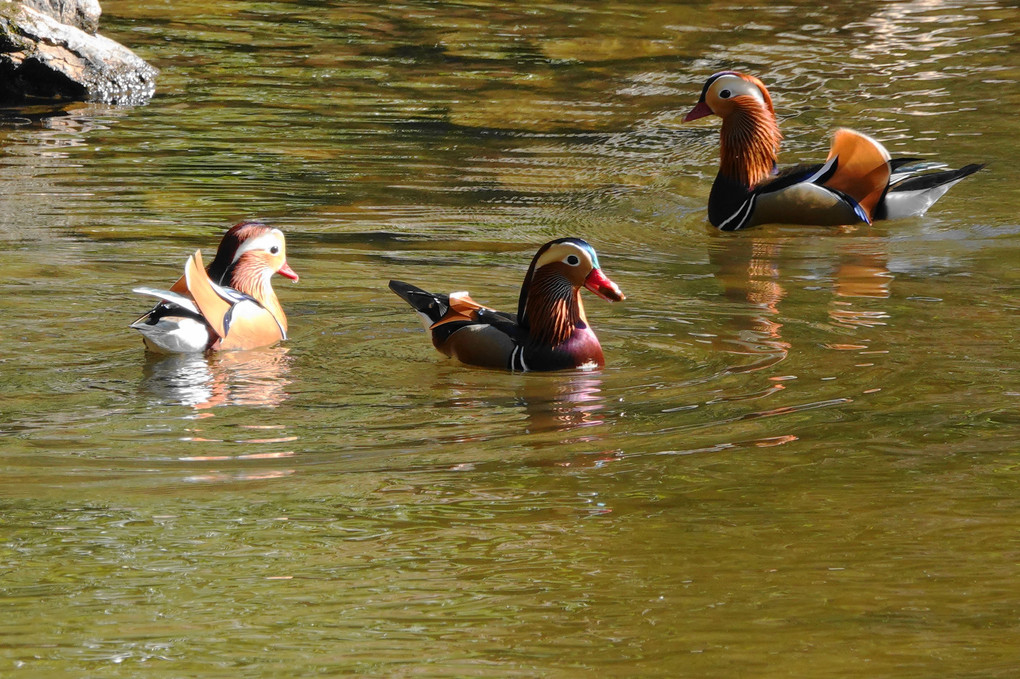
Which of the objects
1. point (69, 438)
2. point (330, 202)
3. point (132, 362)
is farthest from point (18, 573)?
point (330, 202)

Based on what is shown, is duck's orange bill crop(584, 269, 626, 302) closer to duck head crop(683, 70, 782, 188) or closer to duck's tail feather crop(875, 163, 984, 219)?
duck head crop(683, 70, 782, 188)

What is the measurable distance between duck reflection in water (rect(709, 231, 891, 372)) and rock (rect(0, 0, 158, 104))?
7.71 m

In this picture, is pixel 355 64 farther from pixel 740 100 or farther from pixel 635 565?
pixel 635 565

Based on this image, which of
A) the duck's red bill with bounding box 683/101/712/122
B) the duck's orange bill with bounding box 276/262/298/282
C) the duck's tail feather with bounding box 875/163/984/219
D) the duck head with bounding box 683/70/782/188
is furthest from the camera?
the duck's red bill with bounding box 683/101/712/122

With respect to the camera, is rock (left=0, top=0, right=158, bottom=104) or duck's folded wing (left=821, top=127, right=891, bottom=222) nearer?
duck's folded wing (left=821, top=127, right=891, bottom=222)

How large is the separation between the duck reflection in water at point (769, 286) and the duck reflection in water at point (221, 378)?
7.32 feet

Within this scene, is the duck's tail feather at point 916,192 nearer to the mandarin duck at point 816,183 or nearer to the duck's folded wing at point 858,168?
the mandarin duck at point 816,183

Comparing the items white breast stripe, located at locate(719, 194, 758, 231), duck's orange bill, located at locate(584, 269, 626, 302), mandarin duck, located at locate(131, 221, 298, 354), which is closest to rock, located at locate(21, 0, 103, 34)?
white breast stripe, located at locate(719, 194, 758, 231)

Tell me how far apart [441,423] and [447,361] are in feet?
4.08

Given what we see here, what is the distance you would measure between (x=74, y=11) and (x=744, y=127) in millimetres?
9353

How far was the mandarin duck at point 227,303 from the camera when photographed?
7.41 metres

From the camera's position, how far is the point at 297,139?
45.0 feet

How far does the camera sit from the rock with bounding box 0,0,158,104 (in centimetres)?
1567

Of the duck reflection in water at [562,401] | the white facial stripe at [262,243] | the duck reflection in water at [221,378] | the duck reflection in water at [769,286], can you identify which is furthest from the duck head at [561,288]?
the white facial stripe at [262,243]
